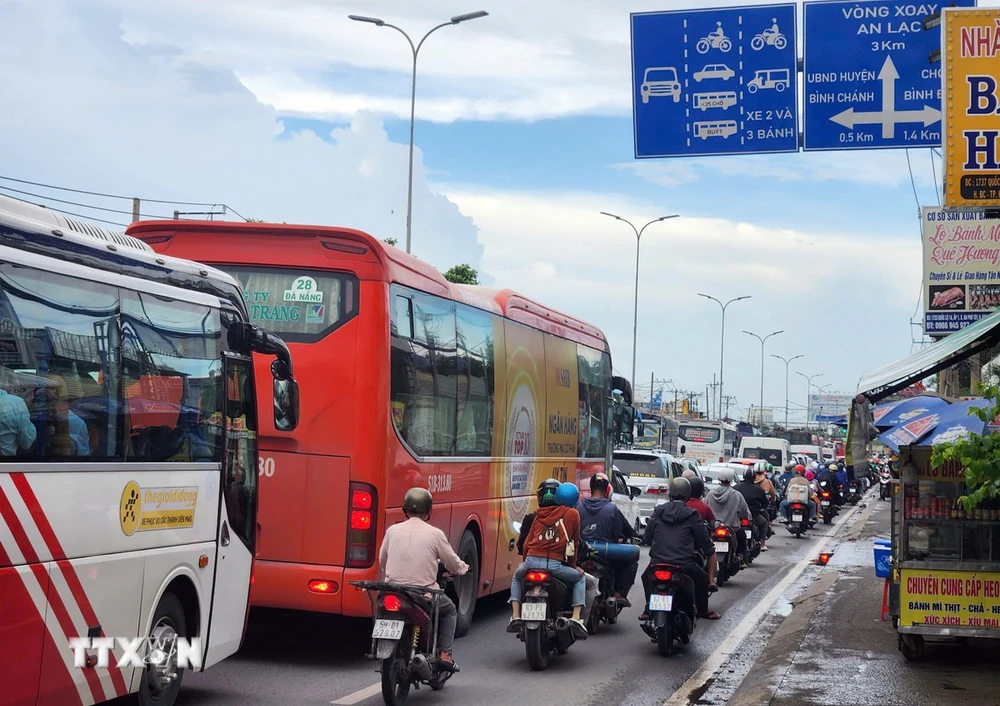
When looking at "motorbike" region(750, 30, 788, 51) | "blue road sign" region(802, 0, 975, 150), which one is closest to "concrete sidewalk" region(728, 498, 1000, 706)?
"blue road sign" region(802, 0, 975, 150)

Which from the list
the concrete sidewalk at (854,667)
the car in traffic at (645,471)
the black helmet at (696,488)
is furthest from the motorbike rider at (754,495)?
the black helmet at (696,488)

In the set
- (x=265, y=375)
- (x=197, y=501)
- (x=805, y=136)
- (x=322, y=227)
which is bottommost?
(x=197, y=501)

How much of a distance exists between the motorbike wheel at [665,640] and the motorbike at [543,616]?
0.96 metres

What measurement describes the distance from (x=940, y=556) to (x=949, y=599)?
373 mm

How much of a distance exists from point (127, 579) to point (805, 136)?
9114mm

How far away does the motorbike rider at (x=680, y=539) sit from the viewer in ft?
37.7

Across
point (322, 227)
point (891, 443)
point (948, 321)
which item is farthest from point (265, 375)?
point (948, 321)

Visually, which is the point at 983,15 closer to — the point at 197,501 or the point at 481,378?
the point at 481,378

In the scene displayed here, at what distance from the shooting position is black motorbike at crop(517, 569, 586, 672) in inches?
409

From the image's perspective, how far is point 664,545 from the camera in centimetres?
1155

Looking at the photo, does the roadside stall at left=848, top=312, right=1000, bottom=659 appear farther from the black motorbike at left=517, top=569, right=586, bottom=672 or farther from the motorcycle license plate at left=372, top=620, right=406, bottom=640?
the motorcycle license plate at left=372, top=620, right=406, bottom=640

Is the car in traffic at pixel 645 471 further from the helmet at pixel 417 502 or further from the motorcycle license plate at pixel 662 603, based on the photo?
the helmet at pixel 417 502

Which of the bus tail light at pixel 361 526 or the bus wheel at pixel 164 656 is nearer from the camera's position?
the bus wheel at pixel 164 656

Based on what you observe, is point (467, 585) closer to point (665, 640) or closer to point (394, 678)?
point (665, 640)
